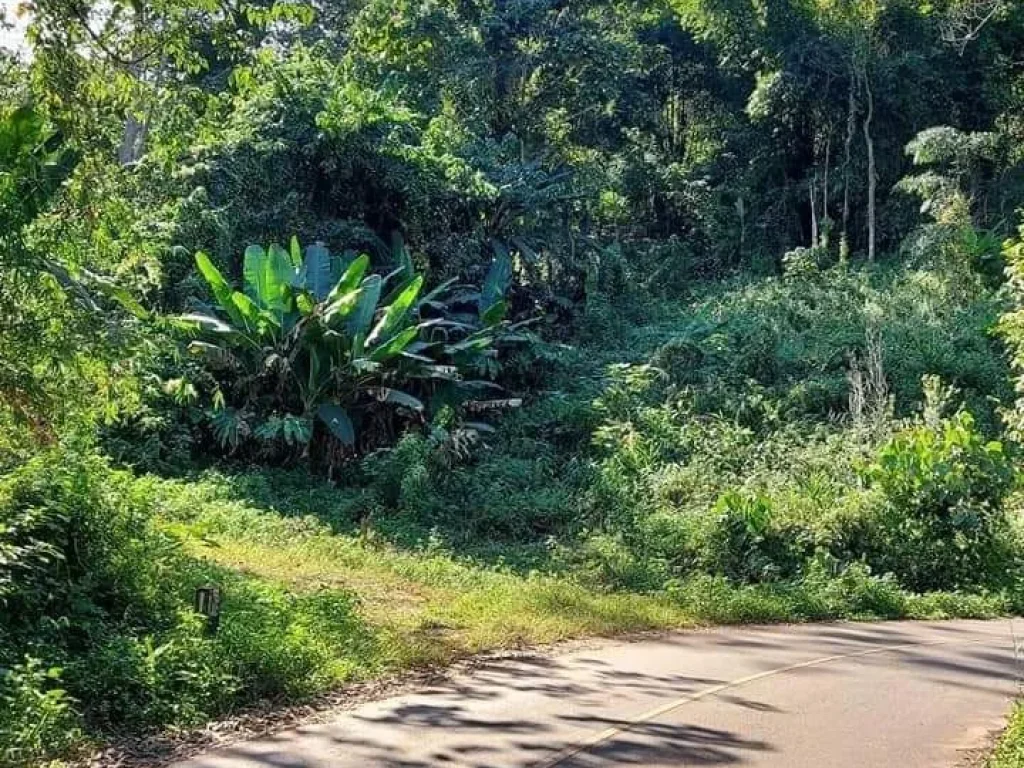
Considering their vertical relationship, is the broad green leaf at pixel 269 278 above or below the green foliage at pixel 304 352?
above

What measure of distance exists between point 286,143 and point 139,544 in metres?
11.9

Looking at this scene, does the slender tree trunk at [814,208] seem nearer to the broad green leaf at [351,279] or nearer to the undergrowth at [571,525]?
the undergrowth at [571,525]

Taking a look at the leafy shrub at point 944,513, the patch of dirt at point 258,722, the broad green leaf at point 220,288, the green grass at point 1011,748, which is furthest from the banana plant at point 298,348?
the green grass at point 1011,748

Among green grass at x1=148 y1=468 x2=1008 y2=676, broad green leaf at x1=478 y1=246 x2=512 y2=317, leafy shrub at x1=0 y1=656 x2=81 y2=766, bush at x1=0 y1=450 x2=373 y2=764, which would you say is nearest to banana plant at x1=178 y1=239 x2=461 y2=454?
green grass at x1=148 y1=468 x2=1008 y2=676

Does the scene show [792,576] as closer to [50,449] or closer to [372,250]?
[50,449]

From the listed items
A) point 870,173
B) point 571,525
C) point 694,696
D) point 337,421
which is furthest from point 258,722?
point 870,173

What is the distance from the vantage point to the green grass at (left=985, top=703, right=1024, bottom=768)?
519 cm

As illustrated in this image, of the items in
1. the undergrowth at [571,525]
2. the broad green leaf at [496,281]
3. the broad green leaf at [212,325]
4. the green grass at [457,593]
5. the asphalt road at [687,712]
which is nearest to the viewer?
the asphalt road at [687,712]

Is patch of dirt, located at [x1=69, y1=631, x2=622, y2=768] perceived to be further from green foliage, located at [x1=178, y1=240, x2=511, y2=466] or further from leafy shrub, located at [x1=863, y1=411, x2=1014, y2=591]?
green foliage, located at [x1=178, y1=240, x2=511, y2=466]

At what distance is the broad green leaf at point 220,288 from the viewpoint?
14.2 m

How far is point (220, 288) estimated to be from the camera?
14.3m

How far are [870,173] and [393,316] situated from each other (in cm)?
1613

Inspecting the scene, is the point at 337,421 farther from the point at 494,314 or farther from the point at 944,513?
the point at 944,513

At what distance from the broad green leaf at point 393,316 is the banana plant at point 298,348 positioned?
0.05ft
